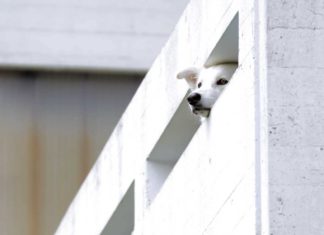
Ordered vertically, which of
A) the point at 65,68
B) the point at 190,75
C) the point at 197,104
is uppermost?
the point at 65,68

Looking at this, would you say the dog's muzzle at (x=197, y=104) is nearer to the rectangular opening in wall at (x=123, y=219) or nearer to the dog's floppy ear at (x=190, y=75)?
the dog's floppy ear at (x=190, y=75)

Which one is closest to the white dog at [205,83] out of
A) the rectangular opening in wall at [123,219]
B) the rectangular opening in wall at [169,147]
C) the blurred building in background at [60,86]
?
the rectangular opening in wall at [169,147]

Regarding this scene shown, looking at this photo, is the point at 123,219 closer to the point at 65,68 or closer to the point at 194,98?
the point at 194,98

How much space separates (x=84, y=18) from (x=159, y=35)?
3.32 feet

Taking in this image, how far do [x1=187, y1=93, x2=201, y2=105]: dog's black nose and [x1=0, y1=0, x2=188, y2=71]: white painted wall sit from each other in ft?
38.4

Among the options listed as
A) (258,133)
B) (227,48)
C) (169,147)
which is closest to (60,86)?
(169,147)

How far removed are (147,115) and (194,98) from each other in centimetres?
295

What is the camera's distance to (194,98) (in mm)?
14789

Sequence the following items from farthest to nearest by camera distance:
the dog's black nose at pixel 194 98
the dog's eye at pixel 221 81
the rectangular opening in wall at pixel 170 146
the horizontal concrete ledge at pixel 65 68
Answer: the horizontal concrete ledge at pixel 65 68 → the rectangular opening in wall at pixel 170 146 → the dog's eye at pixel 221 81 → the dog's black nose at pixel 194 98

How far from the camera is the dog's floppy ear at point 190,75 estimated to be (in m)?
15.6

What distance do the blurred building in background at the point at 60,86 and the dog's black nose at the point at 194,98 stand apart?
11.6 m

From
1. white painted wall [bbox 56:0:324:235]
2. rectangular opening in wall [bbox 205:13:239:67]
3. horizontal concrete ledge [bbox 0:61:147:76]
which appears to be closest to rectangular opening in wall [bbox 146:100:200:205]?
white painted wall [bbox 56:0:324:235]

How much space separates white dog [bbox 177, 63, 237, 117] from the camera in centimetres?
1483

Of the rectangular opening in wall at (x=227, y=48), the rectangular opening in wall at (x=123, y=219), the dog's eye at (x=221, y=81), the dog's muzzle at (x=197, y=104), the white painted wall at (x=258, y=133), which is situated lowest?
the white painted wall at (x=258, y=133)
